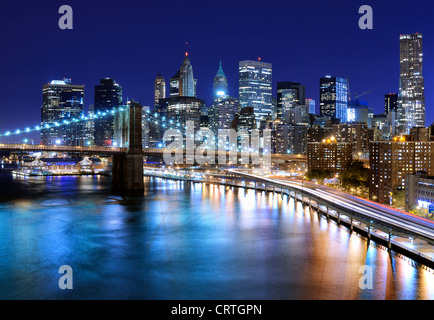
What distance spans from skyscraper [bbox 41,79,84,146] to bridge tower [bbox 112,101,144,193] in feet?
215

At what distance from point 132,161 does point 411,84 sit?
4417 inches

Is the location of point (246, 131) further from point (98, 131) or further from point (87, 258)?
point (87, 258)

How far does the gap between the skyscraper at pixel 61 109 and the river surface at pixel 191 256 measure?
8181 centimetres

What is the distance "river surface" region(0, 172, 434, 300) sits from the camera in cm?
1512

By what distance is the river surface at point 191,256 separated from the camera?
1512cm

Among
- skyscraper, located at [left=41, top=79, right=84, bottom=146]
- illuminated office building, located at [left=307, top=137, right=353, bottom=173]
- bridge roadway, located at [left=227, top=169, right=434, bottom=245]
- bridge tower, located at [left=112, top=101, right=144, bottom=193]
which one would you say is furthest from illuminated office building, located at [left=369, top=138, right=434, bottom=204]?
skyscraper, located at [left=41, top=79, right=84, bottom=146]

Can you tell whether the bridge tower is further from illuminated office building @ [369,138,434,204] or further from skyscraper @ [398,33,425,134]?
skyscraper @ [398,33,425,134]

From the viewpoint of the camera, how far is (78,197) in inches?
1598

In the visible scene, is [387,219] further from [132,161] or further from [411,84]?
[411,84]

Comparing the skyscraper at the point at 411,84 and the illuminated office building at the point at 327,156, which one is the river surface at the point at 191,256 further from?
the skyscraper at the point at 411,84

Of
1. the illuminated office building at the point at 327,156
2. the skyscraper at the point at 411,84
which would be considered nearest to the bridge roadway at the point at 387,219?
the illuminated office building at the point at 327,156
